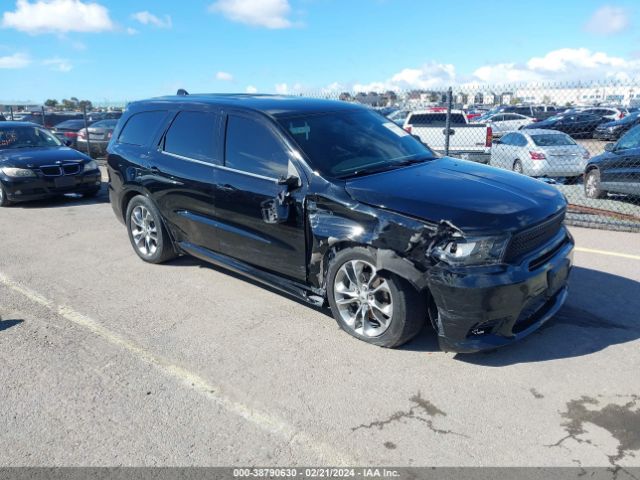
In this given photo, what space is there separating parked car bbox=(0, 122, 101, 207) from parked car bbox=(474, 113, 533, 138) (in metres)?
20.2

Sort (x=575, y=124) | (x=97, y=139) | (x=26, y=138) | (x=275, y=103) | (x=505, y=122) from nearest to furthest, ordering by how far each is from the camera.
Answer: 1. (x=275, y=103)
2. (x=26, y=138)
3. (x=97, y=139)
4. (x=575, y=124)
5. (x=505, y=122)

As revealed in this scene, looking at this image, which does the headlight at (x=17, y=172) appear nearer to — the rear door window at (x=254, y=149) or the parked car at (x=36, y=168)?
the parked car at (x=36, y=168)

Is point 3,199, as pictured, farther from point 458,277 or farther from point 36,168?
point 458,277

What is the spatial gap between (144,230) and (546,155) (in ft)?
33.0

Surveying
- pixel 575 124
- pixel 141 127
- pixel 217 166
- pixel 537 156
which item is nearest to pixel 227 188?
pixel 217 166

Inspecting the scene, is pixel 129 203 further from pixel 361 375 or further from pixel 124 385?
pixel 361 375

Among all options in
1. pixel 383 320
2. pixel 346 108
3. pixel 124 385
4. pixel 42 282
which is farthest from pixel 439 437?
pixel 42 282

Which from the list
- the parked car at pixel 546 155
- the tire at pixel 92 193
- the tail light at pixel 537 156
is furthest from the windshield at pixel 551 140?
the tire at pixel 92 193

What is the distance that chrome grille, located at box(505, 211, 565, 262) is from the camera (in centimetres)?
351

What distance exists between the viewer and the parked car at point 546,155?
1270 cm

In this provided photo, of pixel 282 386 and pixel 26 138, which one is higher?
pixel 26 138

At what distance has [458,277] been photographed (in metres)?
3.41

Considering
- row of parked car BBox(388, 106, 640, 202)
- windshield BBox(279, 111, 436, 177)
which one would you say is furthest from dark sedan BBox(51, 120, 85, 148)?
windshield BBox(279, 111, 436, 177)

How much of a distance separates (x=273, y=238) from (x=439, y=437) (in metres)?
2.14
